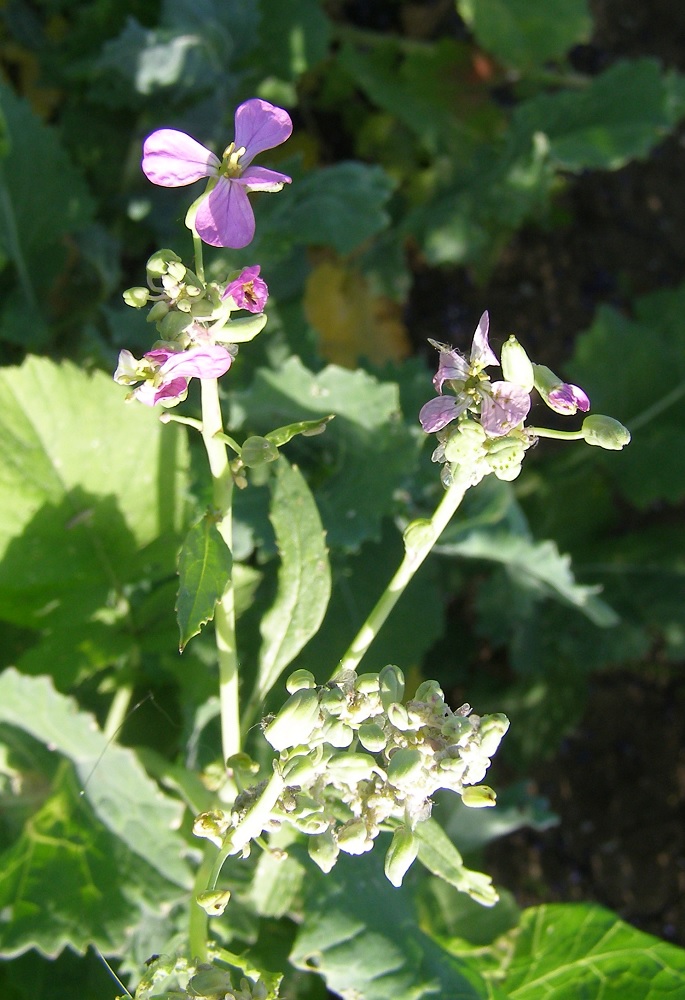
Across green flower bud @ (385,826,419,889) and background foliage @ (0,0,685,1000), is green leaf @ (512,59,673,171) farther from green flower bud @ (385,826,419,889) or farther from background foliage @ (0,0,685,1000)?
green flower bud @ (385,826,419,889)

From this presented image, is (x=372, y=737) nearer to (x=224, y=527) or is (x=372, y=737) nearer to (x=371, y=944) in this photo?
(x=224, y=527)

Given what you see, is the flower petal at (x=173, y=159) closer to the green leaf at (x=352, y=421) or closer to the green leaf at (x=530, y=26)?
the green leaf at (x=352, y=421)

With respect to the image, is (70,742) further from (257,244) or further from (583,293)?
(583,293)

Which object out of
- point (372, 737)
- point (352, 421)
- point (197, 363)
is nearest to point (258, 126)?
point (197, 363)

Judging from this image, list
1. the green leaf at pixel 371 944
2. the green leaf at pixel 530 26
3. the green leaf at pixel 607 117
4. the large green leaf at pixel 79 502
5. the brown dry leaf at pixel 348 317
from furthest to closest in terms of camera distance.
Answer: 1. the brown dry leaf at pixel 348 317
2. the green leaf at pixel 530 26
3. the green leaf at pixel 607 117
4. the large green leaf at pixel 79 502
5. the green leaf at pixel 371 944

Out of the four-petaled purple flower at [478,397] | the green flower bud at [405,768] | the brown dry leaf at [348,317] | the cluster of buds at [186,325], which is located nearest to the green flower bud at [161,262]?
the cluster of buds at [186,325]

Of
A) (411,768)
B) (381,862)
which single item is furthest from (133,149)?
(411,768)
